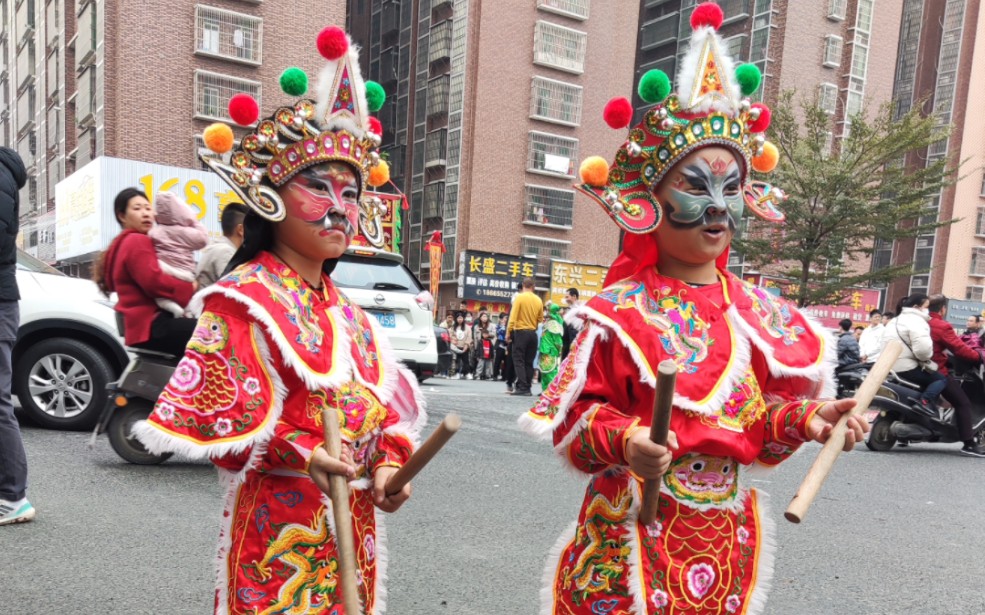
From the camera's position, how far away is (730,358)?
1871 millimetres

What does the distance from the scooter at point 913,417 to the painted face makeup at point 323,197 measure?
22.2ft

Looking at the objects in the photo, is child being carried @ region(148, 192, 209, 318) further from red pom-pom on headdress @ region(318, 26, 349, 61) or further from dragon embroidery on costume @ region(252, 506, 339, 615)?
dragon embroidery on costume @ region(252, 506, 339, 615)

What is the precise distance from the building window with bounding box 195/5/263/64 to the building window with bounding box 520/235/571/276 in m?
9.60

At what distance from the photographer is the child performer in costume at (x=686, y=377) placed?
179 centimetres

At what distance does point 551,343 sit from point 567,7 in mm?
17950

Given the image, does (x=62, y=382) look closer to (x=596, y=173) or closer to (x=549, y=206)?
(x=596, y=173)

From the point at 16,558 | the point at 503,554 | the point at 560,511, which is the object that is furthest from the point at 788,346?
the point at 16,558

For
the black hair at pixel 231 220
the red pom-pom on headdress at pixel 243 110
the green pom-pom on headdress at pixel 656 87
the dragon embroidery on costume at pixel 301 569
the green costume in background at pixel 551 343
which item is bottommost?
the green costume in background at pixel 551 343

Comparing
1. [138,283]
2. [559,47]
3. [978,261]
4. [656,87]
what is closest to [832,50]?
[559,47]

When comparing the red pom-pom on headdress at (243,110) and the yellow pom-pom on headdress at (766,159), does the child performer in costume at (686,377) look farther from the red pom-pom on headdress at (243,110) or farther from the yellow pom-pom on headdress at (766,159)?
the red pom-pom on headdress at (243,110)

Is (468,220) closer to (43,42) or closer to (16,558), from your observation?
(43,42)

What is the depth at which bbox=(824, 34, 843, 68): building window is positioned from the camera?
25953 millimetres

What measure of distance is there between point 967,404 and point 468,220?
58.9 feet

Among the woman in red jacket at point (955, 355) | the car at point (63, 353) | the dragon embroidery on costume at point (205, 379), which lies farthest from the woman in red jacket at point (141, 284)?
the woman in red jacket at point (955, 355)
